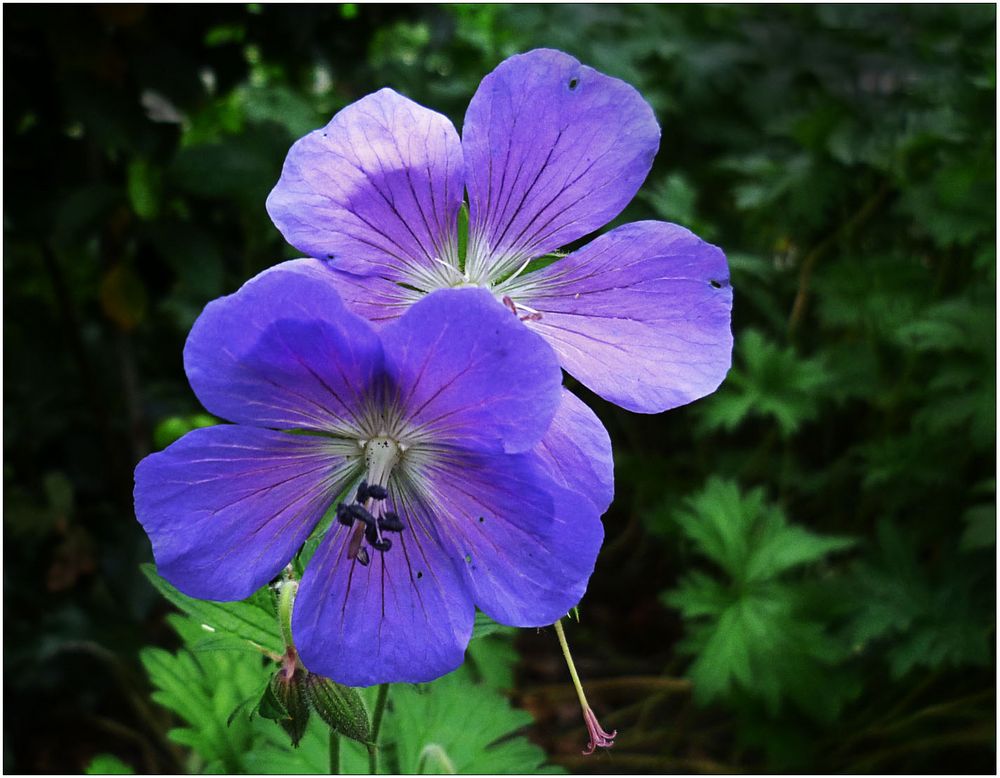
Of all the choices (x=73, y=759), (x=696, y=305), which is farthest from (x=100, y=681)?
(x=696, y=305)

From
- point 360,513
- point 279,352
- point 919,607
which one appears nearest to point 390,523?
point 360,513

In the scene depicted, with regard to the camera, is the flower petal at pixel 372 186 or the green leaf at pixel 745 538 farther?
the green leaf at pixel 745 538

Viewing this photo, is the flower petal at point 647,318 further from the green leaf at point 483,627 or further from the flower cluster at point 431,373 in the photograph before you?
the green leaf at point 483,627

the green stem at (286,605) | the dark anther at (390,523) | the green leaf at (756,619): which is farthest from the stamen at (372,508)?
the green leaf at (756,619)

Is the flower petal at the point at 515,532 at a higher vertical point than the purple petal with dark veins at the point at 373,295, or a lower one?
lower

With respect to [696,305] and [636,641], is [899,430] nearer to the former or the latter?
[636,641]

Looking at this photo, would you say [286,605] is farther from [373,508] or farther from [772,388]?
[772,388]

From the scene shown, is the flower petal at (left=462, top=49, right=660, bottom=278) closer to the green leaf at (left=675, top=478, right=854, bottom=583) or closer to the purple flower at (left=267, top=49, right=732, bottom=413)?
the purple flower at (left=267, top=49, right=732, bottom=413)
